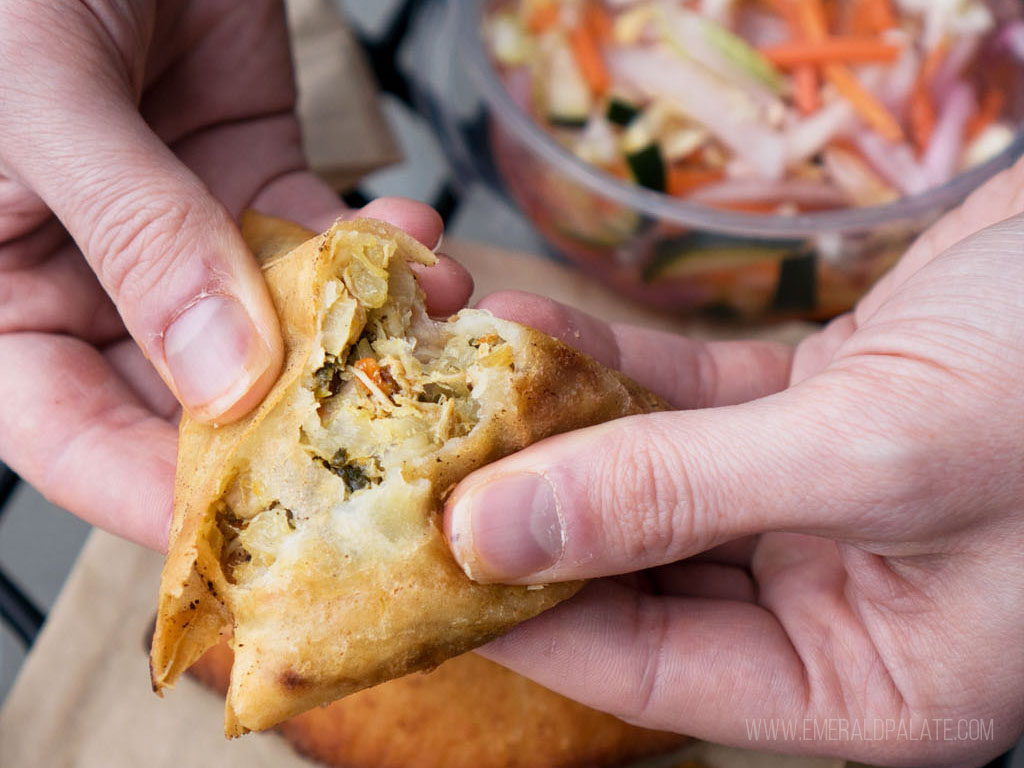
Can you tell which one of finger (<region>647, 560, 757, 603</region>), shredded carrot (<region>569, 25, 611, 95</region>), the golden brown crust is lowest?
the golden brown crust

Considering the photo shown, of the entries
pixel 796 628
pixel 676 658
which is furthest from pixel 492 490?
pixel 796 628

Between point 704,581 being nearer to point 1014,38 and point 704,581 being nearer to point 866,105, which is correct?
point 866,105

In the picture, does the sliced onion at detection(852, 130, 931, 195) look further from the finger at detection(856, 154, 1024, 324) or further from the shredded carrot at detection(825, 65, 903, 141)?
the finger at detection(856, 154, 1024, 324)

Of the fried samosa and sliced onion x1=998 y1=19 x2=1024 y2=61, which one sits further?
sliced onion x1=998 y1=19 x2=1024 y2=61

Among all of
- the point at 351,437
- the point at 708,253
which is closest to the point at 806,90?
the point at 708,253

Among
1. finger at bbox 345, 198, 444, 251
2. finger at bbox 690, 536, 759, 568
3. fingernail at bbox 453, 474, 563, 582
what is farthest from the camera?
finger at bbox 690, 536, 759, 568

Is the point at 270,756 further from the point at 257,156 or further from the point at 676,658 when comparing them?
the point at 257,156

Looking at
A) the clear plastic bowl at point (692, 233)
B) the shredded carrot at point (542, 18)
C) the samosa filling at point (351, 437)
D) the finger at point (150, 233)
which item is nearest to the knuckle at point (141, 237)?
the finger at point (150, 233)

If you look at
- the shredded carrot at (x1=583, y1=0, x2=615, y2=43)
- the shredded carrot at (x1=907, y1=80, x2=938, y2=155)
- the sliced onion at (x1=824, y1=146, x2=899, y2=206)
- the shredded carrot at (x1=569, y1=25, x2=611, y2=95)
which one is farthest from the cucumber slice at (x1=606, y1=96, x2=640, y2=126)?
the shredded carrot at (x1=907, y1=80, x2=938, y2=155)
